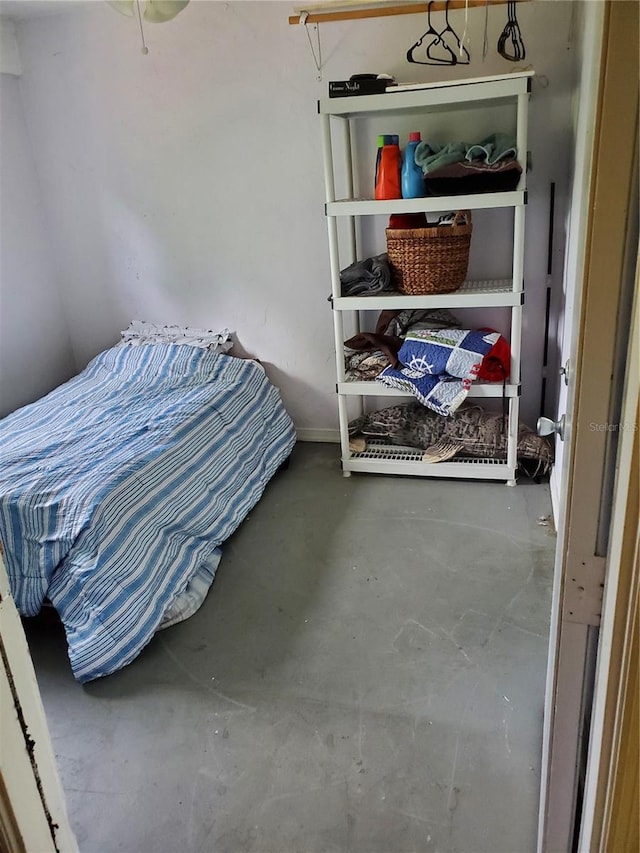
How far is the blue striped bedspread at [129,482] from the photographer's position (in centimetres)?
203

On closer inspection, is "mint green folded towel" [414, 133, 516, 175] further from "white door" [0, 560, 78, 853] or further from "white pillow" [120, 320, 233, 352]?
"white door" [0, 560, 78, 853]

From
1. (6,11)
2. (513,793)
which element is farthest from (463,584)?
(6,11)

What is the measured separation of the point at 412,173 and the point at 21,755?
7.86 ft

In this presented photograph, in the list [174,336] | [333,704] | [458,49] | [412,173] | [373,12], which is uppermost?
[373,12]

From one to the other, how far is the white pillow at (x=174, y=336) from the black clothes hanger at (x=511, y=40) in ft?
5.90

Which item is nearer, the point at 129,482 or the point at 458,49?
the point at 129,482

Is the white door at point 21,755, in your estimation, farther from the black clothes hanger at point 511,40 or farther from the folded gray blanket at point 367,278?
the black clothes hanger at point 511,40

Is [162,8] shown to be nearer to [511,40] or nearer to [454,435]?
[511,40]

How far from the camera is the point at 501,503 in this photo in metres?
2.81

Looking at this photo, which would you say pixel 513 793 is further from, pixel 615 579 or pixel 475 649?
pixel 615 579

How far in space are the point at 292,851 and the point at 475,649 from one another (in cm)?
81

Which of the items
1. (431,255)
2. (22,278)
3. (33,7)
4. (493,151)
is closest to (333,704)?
(431,255)

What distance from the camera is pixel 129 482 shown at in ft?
7.35

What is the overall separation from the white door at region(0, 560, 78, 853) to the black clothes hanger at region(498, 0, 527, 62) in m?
2.66
